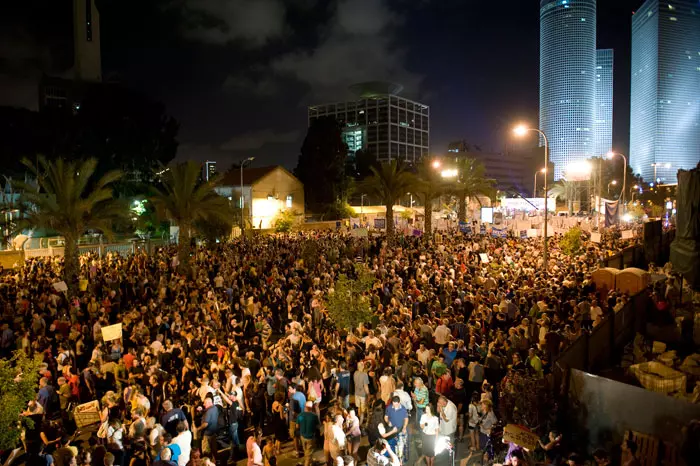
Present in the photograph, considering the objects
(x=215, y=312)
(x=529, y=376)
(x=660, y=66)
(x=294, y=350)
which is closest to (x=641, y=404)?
(x=529, y=376)

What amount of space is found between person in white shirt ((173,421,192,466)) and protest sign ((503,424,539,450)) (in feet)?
13.2

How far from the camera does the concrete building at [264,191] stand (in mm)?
47219

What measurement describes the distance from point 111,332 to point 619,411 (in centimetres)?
916

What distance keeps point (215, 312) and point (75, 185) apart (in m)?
8.05


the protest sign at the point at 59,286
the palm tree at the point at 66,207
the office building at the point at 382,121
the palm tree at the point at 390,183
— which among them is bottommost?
the protest sign at the point at 59,286

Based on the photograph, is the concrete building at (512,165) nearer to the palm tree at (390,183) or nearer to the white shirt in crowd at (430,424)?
the palm tree at (390,183)

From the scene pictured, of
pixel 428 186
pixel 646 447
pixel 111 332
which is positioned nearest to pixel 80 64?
pixel 428 186

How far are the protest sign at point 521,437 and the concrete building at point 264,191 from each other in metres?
40.3

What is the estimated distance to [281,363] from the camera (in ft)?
30.7

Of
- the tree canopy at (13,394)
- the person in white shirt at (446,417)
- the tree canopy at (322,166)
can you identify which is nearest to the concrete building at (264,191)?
the tree canopy at (322,166)

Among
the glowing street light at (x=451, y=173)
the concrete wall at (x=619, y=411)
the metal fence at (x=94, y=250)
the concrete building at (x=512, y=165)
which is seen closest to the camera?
the concrete wall at (x=619, y=411)

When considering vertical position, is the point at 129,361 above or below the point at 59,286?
below

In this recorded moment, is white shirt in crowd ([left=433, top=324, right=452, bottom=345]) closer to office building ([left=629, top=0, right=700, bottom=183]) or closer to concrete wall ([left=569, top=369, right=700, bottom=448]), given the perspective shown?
concrete wall ([left=569, top=369, right=700, bottom=448])

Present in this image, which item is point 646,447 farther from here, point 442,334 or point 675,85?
point 675,85
